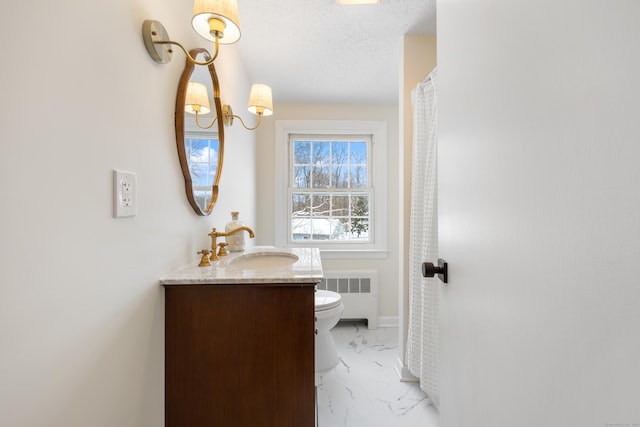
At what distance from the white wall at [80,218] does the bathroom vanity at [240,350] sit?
0.07m

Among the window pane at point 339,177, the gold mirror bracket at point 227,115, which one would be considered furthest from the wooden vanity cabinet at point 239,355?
the window pane at point 339,177

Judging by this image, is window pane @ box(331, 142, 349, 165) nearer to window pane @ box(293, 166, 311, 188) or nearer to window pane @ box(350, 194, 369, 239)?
window pane @ box(293, 166, 311, 188)

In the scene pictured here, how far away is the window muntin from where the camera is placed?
3080 mm

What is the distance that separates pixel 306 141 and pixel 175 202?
2.15 m

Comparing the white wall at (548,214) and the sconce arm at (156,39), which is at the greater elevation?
the sconce arm at (156,39)

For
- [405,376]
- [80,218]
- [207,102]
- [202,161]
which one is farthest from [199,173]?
[405,376]

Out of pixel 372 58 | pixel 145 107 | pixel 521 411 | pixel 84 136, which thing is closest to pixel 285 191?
pixel 372 58

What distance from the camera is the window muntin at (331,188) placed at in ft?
10.1

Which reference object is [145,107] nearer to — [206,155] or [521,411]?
[206,155]

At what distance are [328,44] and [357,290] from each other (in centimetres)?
212

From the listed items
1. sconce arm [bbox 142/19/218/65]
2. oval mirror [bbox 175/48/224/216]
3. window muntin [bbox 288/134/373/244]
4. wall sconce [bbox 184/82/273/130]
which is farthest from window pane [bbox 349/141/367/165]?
sconce arm [bbox 142/19/218/65]

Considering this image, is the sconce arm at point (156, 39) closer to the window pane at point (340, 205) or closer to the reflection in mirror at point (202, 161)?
the reflection in mirror at point (202, 161)

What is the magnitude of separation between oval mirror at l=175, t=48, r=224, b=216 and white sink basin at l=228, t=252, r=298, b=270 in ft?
1.09

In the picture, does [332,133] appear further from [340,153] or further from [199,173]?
[199,173]
